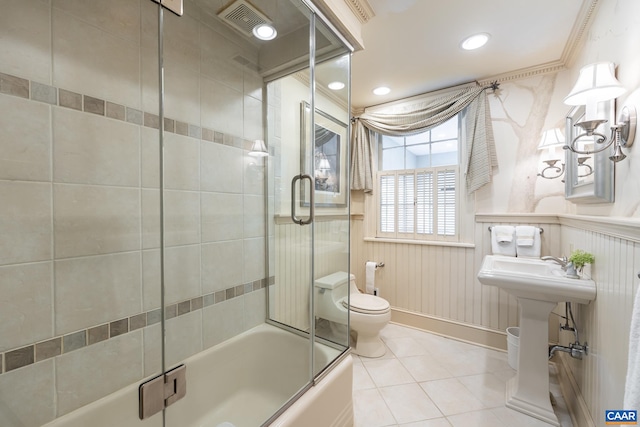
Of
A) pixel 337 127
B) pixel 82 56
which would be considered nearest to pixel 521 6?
pixel 337 127

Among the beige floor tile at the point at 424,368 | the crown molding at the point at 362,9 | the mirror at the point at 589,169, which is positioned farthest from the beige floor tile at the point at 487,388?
the crown molding at the point at 362,9

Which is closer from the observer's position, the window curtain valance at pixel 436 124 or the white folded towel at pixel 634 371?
the white folded towel at pixel 634 371

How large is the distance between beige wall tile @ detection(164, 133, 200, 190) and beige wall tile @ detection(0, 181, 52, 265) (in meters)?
0.45

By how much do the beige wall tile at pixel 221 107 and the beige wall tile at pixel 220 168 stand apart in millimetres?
115

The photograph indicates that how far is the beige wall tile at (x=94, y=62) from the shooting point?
96cm

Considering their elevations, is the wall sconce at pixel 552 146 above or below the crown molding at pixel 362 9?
below

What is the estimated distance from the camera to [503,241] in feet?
7.18

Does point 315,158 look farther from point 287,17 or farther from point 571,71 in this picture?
point 571,71

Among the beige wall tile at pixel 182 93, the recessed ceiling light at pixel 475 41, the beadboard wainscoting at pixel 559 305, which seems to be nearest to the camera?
the beadboard wainscoting at pixel 559 305

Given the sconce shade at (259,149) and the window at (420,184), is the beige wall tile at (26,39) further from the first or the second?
the window at (420,184)

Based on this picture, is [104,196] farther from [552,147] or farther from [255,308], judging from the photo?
[552,147]

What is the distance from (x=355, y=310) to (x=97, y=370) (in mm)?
1632

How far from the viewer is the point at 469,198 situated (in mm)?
2424

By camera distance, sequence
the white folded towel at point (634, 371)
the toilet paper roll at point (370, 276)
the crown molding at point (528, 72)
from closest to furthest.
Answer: the white folded towel at point (634, 371) < the crown molding at point (528, 72) < the toilet paper roll at point (370, 276)
